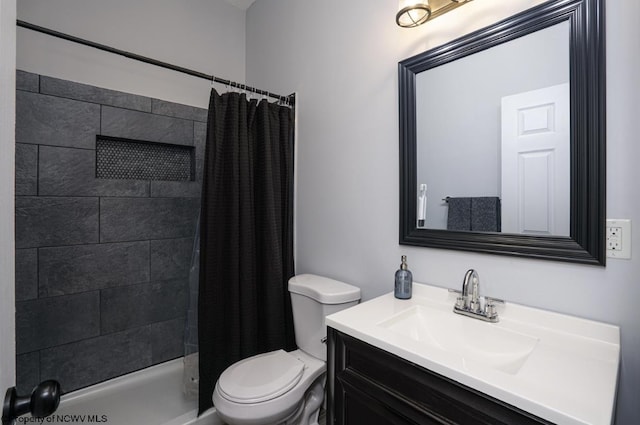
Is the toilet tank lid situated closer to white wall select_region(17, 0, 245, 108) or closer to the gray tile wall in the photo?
the gray tile wall

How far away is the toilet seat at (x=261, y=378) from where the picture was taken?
4.22 feet

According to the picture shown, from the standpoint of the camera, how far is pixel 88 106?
1.85 metres

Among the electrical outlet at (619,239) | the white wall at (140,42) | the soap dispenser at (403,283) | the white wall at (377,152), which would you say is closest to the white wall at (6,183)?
the soap dispenser at (403,283)

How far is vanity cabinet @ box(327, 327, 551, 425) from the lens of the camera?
0.73 m

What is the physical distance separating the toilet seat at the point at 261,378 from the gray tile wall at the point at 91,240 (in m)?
1.01

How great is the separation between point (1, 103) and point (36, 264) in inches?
68.8

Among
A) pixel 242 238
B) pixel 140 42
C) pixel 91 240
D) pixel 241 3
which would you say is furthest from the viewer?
pixel 241 3

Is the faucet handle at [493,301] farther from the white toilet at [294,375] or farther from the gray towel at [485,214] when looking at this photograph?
the white toilet at [294,375]

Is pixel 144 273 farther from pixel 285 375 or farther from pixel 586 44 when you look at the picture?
pixel 586 44

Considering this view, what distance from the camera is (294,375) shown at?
1.42 metres

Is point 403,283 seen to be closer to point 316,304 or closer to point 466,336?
point 466,336

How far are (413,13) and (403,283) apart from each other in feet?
3.91

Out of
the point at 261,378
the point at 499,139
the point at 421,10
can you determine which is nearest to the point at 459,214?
the point at 499,139

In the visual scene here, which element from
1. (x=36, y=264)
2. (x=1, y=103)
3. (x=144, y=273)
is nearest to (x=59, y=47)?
(x=36, y=264)
